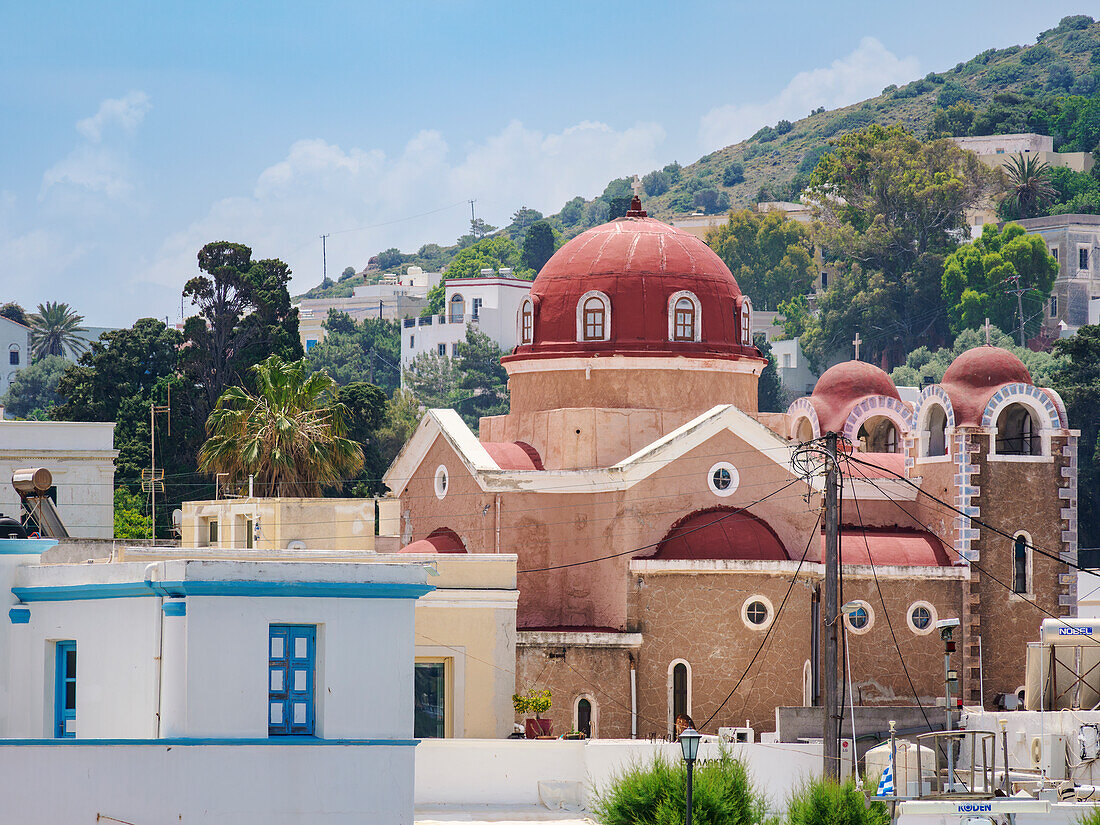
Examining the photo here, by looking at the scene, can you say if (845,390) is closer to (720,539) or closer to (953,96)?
(720,539)

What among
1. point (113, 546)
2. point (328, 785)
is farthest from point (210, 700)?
point (113, 546)

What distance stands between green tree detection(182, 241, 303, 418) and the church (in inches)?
1207

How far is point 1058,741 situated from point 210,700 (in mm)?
16450

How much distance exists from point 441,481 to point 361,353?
103287mm

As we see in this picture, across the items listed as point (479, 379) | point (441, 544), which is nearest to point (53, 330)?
point (479, 379)

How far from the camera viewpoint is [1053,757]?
33.1 metres

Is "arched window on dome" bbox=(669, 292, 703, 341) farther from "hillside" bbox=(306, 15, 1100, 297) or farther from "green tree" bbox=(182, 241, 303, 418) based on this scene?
"hillside" bbox=(306, 15, 1100, 297)

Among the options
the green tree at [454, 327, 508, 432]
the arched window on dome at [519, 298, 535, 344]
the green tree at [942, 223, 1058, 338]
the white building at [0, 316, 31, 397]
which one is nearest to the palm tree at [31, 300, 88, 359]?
the white building at [0, 316, 31, 397]

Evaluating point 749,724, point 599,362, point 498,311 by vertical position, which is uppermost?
point 498,311

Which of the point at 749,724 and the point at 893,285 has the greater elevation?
the point at 893,285

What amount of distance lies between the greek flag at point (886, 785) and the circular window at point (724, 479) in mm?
11190

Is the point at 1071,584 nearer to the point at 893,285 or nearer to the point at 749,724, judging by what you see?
the point at 749,724

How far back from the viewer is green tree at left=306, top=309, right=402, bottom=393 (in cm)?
14325

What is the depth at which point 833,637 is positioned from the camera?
3278 cm
